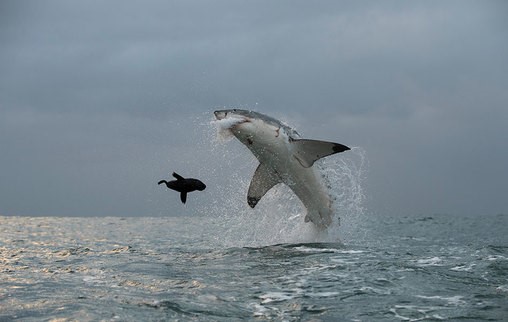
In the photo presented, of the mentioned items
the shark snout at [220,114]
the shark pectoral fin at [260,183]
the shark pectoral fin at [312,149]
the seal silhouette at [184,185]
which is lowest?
the seal silhouette at [184,185]

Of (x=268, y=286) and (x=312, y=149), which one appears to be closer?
(x=268, y=286)

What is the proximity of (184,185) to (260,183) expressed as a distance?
617 centimetres

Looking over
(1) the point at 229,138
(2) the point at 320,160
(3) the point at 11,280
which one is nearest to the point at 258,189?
(2) the point at 320,160

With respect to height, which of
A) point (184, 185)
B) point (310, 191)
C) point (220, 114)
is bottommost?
point (184, 185)

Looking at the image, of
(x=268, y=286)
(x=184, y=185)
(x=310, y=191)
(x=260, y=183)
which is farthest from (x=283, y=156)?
(x=268, y=286)

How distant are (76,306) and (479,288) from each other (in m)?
7.95

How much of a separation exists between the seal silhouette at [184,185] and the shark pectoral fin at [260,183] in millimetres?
5032

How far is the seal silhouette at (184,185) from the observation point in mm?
12148

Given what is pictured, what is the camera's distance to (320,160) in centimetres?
1777

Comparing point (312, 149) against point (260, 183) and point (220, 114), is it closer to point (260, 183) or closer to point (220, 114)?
point (260, 183)

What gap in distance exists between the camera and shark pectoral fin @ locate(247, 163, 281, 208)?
1748 cm

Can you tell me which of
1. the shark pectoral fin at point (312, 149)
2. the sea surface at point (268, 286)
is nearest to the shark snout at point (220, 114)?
the shark pectoral fin at point (312, 149)

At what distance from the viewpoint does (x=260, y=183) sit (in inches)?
714

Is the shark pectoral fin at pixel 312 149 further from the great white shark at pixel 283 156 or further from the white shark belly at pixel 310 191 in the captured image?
the white shark belly at pixel 310 191
